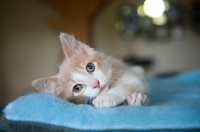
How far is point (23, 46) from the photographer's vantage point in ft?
9.85

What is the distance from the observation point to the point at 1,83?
264cm

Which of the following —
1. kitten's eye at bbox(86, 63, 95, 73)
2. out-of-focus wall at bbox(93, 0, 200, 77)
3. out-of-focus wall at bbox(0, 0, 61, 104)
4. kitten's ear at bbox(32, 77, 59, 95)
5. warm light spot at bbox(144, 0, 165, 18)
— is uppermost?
warm light spot at bbox(144, 0, 165, 18)

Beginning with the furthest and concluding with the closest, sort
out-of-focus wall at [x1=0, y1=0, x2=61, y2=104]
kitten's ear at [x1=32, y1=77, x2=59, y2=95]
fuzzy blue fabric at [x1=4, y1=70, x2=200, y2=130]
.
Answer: out-of-focus wall at [x1=0, y1=0, x2=61, y2=104] < kitten's ear at [x1=32, y1=77, x2=59, y2=95] < fuzzy blue fabric at [x1=4, y1=70, x2=200, y2=130]

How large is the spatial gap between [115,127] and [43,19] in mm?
2677

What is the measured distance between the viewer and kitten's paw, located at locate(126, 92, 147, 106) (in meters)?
0.88

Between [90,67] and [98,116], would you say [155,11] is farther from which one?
[98,116]

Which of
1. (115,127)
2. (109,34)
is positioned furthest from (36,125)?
(109,34)

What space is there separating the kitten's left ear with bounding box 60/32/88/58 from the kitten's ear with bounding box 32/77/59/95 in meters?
0.15

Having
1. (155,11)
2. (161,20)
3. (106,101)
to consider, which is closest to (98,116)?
(106,101)

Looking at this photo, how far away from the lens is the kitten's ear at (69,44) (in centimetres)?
103

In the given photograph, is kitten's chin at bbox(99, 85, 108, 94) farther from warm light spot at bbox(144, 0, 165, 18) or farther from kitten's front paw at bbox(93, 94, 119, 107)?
warm light spot at bbox(144, 0, 165, 18)

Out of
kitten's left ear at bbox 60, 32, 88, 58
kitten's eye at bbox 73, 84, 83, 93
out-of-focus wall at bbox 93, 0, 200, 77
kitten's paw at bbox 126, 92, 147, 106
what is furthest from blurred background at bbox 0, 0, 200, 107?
kitten's paw at bbox 126, 92, 147, 106

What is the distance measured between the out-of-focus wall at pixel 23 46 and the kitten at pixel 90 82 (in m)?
1.68

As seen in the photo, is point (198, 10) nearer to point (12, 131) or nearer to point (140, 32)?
point (140, 32)
